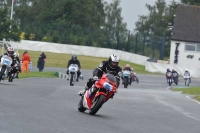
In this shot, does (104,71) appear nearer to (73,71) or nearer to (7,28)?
(73,71)

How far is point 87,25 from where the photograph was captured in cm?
10125

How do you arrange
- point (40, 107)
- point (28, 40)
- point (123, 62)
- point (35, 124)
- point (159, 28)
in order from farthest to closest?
point (159, 28) → point (28, 40) → point (123, 62) → point (40, 107) → point (35, 124)

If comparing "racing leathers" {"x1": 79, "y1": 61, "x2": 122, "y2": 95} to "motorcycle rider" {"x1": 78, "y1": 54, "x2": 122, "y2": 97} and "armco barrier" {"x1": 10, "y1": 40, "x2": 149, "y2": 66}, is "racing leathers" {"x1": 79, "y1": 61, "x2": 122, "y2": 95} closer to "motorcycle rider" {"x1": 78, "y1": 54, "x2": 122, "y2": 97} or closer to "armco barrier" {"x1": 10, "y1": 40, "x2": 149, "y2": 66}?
"motorcycle rider" {"x1": 78, "y1": 54, "x2": 122, "y2": 97}

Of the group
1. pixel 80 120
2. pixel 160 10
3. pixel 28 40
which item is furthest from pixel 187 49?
pixel 80 120

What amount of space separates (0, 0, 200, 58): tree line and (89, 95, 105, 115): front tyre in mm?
30746

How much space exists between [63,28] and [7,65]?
54406 mm

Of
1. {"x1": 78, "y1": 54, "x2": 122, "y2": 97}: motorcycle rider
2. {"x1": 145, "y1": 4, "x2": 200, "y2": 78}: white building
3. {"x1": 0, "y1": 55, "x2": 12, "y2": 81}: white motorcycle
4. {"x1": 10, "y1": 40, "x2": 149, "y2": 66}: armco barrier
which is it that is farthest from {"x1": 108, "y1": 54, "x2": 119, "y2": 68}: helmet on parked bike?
{"x1": 10, "y1": 40, "x2": 149, "y2": 66}: armco barrier

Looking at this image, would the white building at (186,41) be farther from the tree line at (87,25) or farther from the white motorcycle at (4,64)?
the white motorcycle at (4,64)

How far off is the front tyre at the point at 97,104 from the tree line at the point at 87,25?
→ 3075cm

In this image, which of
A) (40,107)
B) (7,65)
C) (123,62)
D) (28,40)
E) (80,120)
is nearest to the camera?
(80,120)

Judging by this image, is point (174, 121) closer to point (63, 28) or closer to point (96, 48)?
point (96, 48)

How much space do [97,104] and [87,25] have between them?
285 ft

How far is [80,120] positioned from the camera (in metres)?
13.5

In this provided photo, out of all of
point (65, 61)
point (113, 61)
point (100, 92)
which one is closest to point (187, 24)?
point (65, 61)
